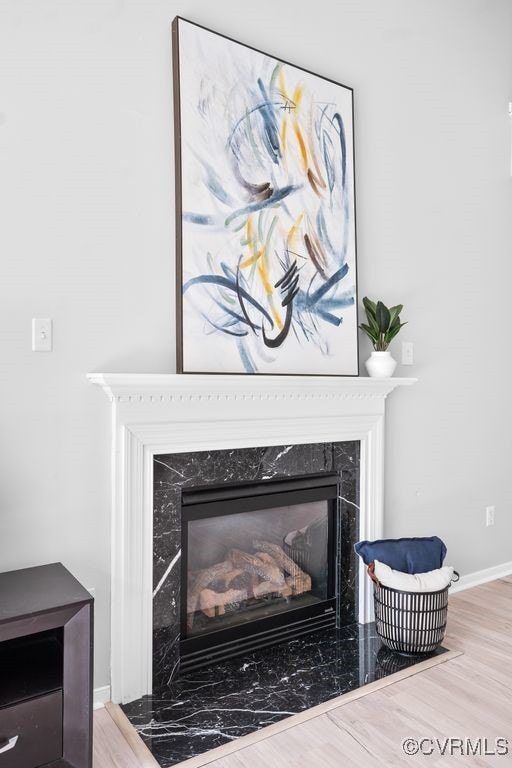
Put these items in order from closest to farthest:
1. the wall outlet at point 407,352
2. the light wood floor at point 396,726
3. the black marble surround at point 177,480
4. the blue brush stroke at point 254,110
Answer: the light wood floor at point 396,726
the black marble surround at point 177,480
the blue brush stroke at point 254,110
the wall outlet at point 407,352

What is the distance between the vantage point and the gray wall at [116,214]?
1.73m

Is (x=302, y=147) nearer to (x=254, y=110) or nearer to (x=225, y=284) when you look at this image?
(x=254, y=110)

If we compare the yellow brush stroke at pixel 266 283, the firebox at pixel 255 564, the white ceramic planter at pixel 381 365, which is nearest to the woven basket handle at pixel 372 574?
the firebox at pixel 255 564

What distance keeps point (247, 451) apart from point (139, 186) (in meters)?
1.04

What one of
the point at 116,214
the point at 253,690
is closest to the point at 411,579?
the point at 253,690

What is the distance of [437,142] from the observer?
110 inches

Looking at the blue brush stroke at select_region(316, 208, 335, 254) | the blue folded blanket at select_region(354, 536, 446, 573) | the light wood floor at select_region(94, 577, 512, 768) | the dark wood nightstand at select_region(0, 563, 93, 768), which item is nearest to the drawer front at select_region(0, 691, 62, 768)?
the dark wood nightstand at select_region(0, 563, 93, 768)

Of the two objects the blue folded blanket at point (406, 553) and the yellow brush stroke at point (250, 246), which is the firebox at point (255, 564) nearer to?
the blue folded blanket at point (406, 553)

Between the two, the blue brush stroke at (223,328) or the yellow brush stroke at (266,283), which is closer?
the blue brush stroke at (223,328)

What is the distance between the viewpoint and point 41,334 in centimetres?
175

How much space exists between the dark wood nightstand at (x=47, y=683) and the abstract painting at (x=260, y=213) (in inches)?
33.8

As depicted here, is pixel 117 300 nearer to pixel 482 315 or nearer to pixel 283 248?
pixel 283 248

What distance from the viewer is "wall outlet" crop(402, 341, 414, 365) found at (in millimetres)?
2670

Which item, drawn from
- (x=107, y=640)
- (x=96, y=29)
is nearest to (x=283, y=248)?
(x=96, y=29)
